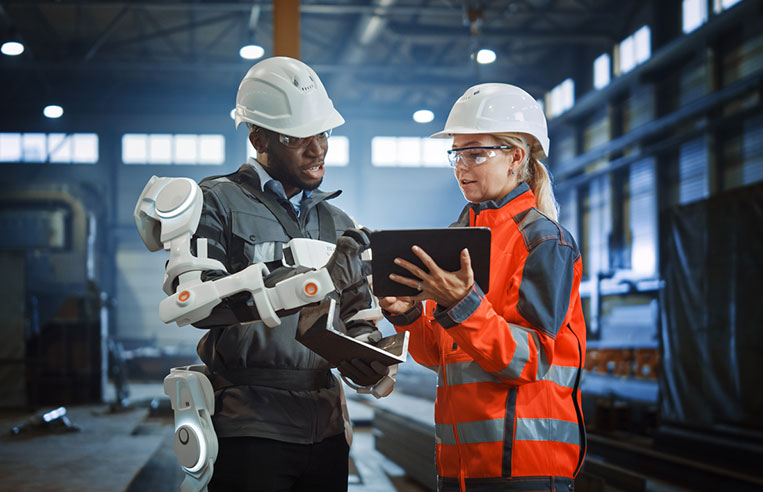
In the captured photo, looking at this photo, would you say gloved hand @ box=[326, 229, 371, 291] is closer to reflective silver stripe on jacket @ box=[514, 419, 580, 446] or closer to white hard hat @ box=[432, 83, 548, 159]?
white hard hat @ box=[432, 83, 548, 159]

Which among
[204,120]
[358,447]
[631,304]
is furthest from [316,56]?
[358,447]

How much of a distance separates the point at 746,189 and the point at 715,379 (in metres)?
1.91

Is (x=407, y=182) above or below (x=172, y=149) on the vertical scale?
below

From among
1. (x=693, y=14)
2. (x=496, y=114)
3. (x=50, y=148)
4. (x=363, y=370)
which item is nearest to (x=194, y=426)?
(x=363, y=370)

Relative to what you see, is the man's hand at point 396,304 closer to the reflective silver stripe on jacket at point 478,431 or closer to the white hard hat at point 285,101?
the reflective silver stripe on jacket at point 478,431

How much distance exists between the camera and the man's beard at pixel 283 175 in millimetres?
2361

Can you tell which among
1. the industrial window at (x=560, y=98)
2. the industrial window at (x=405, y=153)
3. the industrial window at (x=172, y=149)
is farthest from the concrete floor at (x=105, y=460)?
the industrial window at (x=405, y=153)

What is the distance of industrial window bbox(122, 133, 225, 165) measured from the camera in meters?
21.5

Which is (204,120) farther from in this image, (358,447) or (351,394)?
(358,447)

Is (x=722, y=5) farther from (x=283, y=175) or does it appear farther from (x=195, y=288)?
(x=195, y=288)

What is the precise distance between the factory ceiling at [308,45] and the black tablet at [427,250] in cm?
1310

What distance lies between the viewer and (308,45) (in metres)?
18.0

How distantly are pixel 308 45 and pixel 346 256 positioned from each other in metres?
16.8

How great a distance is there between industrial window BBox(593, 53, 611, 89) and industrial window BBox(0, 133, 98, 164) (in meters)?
14.1
